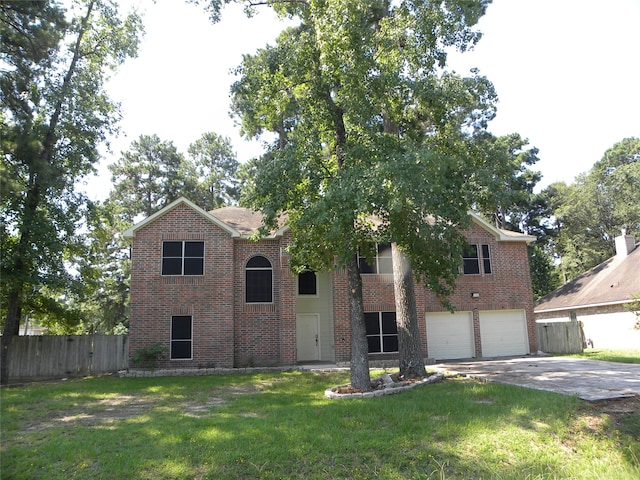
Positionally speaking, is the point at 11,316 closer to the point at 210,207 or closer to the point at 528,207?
the point at 210,207

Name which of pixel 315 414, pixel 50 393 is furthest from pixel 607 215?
pixel 50 393

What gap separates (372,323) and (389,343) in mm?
1058

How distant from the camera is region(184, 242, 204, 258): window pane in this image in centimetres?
1823

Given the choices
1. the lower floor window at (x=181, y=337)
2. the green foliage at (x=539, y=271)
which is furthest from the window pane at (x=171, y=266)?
the green foliage at (x=539, y=271)

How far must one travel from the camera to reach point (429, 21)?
1112 cm

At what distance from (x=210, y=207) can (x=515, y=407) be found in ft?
97.5

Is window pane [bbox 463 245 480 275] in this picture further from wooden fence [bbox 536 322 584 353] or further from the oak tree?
the oak tree

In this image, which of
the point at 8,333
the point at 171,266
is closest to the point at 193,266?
the point at 171,266

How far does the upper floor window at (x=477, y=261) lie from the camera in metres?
20.8

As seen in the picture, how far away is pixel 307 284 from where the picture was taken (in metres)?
20.3

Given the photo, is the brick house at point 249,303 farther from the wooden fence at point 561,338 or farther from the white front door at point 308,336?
the wooden fence at point 561,338

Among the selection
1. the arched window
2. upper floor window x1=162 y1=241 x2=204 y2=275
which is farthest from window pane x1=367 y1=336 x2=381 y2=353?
upper floor window x1=162 y1=241 x2=204 y2=275

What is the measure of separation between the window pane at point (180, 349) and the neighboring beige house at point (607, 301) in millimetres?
19239

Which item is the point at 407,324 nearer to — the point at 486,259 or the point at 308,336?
the point at 308,336
